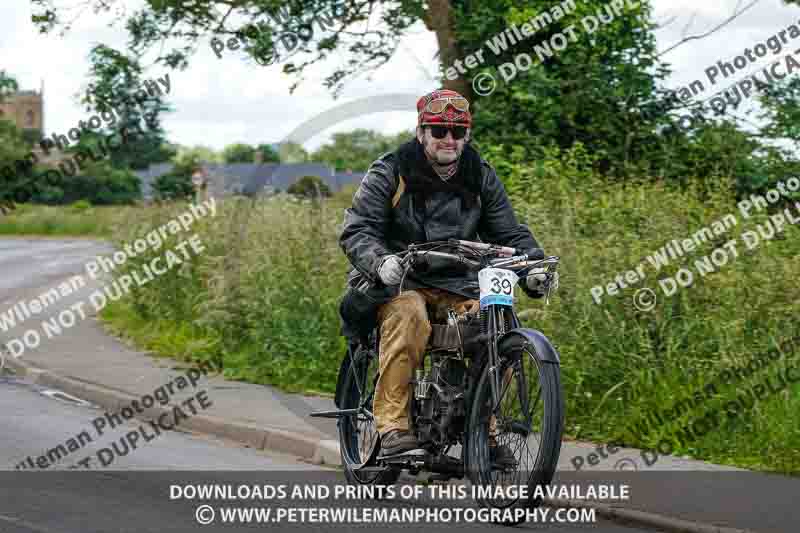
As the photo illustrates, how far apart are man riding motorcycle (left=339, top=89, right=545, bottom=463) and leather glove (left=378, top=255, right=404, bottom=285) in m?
0.04

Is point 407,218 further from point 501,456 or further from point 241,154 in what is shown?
point 241,154

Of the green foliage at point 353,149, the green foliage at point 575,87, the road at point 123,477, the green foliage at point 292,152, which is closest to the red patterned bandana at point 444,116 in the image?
the road at point 123,477

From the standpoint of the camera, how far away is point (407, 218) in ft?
24.4

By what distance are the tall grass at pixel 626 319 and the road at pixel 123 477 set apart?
2202 mm

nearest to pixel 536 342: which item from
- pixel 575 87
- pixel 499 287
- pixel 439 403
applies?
pixel 499 287

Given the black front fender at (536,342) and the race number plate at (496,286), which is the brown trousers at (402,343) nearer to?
the race number plate at (496,286)

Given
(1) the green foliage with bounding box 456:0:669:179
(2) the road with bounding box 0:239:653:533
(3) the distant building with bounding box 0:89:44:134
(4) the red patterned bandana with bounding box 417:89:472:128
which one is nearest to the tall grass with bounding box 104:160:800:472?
(2) the road with bounding box 0:239:653:533

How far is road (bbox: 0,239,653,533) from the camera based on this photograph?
7.02 meters

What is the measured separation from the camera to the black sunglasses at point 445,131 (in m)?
7.30

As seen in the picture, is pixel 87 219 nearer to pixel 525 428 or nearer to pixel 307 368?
pixel 307 368

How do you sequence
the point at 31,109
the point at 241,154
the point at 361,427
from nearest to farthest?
1. the point at 361,427
2. the point at 241,154
3. the point at 31,109

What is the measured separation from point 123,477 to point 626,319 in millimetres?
4063

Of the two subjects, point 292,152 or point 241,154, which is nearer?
point 292,152

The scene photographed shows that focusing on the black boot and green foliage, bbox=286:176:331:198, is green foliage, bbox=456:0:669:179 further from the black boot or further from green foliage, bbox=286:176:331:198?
the black boot
